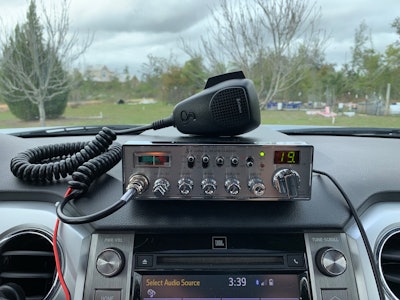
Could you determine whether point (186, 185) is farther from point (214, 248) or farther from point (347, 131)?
point (347, 131)

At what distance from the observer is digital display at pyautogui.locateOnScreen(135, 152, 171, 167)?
0.85 m

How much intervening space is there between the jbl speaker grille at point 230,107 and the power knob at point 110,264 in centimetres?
44

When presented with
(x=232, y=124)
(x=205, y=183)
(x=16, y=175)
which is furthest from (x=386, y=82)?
(x=16, y=175)

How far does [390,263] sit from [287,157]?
450mm

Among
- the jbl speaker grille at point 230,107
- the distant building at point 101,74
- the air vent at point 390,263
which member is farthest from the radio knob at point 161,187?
the distant building at point 101,74

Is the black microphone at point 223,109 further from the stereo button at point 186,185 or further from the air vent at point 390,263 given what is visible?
the air vent at point 390,263

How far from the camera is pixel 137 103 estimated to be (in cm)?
256

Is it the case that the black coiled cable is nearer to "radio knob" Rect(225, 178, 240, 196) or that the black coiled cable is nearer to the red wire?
the red wire

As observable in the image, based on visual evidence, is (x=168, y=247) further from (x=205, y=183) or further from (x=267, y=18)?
(x=267, y=18)

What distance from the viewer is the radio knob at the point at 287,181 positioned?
0.83 meters

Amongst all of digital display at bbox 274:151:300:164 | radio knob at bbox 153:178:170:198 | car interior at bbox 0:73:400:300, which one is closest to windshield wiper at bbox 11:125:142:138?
car interior at bbox 0:73:400:300

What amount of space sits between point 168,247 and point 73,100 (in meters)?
2.73

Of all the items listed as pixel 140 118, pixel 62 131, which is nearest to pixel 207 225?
pixel 140 118

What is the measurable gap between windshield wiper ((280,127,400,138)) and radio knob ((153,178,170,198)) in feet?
4.25
